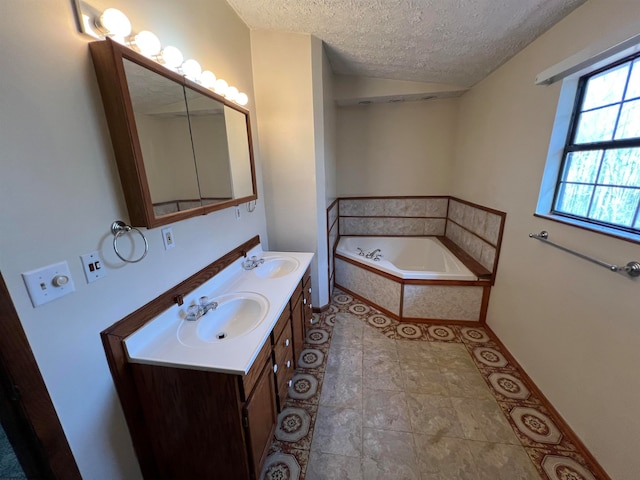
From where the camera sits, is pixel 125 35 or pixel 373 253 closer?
pixel 125 35

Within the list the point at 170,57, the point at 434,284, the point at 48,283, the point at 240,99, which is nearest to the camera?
the point at 48,283

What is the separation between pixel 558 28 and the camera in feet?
4.89

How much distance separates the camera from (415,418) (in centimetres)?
157

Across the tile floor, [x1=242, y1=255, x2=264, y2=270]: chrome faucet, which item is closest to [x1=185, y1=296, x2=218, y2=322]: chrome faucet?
[x1=242, y1=255, x2=264, y2=270]: chrome faucet

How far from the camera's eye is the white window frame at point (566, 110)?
1.19m

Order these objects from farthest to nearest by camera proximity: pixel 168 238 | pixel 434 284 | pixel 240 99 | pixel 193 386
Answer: pixel 434 284 < pixel 240 99 < pixel 168 238 < pixel 193 386

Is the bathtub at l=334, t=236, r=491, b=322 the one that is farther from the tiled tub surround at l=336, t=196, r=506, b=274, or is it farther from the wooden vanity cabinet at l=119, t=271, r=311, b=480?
the wooden vanity cabinet at l=119, t=271, r=311, b=480

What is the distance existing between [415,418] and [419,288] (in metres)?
1.12

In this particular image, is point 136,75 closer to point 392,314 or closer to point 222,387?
point 222,387

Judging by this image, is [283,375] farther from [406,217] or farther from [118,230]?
[406,217]

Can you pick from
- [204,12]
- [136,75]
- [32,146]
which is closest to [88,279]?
[32,146]

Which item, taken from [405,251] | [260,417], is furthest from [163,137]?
[405,251]

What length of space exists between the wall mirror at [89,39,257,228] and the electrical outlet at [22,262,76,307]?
281 millimetres

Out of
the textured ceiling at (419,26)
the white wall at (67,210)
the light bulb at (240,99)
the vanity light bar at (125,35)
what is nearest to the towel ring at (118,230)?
the white wall at (67,210)
